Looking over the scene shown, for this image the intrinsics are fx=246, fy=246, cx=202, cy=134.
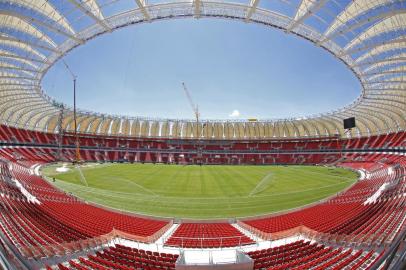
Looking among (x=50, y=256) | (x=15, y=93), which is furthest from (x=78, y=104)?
(x=50, y=256)

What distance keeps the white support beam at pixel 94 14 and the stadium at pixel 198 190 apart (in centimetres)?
16

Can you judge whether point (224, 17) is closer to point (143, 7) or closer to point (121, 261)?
point (143, 7)

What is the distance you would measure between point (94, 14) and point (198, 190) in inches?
1022

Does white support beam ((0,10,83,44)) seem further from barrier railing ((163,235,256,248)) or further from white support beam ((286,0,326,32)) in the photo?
white support beam ((286,0,326,32))

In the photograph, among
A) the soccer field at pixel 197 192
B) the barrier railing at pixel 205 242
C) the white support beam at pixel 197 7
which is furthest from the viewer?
the soccer field at pixel 197 192

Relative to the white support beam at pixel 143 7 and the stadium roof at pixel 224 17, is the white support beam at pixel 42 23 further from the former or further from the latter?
the white support beam at pixel 143 7

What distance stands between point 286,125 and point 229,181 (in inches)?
2063

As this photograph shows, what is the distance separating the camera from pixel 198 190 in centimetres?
3697

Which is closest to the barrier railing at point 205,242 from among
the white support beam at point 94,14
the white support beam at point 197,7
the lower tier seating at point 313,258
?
the lower tier seating at point 313,258

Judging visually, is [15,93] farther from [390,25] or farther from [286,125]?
[286,125]

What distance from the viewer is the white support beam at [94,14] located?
2207cm

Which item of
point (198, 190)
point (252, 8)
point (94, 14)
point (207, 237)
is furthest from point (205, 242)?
point (94, 14)

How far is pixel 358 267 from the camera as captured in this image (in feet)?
32.9

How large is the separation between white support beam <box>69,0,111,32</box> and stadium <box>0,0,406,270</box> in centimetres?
16
